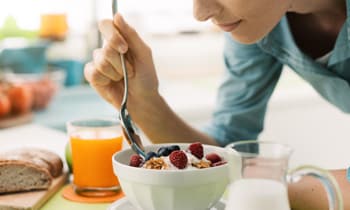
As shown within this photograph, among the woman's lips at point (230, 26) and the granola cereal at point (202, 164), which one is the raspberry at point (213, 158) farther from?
the woman's lips at point (230, 26)

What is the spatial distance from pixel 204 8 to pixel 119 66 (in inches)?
8.8

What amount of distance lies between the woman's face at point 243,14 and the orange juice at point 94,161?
11.5 inches

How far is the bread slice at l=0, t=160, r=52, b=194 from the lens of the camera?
3.92ft

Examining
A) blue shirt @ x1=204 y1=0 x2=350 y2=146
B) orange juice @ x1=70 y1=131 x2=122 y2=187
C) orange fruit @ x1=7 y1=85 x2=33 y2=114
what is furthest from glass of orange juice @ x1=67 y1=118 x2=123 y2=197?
orange fruit @ x1=7 y1=85 x2=33 y2=114

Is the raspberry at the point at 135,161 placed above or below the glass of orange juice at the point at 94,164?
above

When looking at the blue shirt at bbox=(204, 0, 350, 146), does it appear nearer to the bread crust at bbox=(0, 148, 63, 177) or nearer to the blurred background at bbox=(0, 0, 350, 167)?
the bread crust at bbox=(0, 148, 63, 177)

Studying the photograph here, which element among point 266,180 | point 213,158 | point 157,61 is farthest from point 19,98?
point 266,180

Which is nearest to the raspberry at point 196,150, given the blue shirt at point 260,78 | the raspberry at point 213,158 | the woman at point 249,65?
the raspberry at point 213,158

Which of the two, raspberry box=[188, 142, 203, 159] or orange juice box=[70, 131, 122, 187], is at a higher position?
raspberry box=[188, 142, 203, 159]

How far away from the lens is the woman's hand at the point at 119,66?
4.12 feet

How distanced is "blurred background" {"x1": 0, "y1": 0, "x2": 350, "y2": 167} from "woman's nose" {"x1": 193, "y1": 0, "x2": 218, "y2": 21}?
4.28ft

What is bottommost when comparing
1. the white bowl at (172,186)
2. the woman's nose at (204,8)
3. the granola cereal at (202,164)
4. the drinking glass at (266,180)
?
the white bowl at (172,186)

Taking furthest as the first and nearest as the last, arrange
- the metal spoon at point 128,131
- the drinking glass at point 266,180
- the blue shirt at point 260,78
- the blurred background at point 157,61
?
the blurred background at point 157,61 < the blue shirt at point 260,78 < the metal spoon at point 128,131 < the drinking glass at point 266,180

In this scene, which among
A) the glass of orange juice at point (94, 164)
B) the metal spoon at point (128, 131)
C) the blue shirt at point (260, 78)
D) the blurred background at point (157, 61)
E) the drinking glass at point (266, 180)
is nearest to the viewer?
the drinking glass at point (266, 180)
